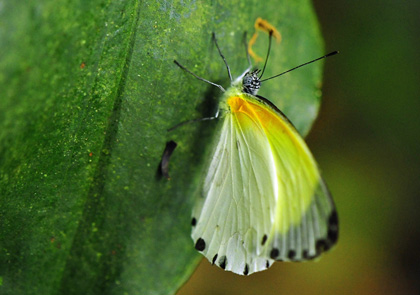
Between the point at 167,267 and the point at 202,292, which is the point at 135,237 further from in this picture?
the point at 202,292

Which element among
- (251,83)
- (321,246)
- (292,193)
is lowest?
(321,246)

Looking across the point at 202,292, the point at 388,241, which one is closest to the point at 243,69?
the point at 202,292

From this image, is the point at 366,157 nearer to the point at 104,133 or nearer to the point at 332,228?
the point at 332,228

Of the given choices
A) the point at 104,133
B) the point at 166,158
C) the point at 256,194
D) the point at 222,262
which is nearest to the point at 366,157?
the point at 256,194

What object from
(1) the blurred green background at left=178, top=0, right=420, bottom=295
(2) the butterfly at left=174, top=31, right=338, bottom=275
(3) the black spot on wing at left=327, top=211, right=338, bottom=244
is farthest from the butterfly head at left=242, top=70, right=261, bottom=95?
(1) the blurred green background at left=178, top=0, right=420, bottom=295

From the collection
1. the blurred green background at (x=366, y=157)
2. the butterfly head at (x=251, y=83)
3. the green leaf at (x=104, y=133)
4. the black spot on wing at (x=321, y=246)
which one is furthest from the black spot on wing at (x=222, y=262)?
the blurred green background at (x=366, y=157)

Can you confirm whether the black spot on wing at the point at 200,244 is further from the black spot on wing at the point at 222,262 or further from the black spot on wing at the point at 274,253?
the black spot on wing at the point at 274,253

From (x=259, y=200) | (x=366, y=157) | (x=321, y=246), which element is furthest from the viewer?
(x=366, y=157)
